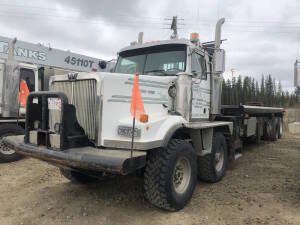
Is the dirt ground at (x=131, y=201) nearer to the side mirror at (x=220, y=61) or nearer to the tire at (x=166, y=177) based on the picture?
the tire at (x=166, y=177)

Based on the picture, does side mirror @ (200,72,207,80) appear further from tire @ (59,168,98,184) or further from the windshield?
tire @ (59,168,98,184)

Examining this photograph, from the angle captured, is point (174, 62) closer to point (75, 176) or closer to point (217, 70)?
point (217, 70)

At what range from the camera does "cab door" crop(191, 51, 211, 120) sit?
196 inches

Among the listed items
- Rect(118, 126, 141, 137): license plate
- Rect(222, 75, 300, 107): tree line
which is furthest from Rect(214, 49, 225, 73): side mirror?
Rect(222, 75, 300, 107): tree line

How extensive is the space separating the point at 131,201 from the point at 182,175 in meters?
0.94

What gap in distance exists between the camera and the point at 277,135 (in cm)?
1253

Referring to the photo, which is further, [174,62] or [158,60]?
[158,60]

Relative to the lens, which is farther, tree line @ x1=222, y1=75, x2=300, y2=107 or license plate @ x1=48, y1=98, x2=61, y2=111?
tree line @ x1=222, y1=75, x2=300, y2=107

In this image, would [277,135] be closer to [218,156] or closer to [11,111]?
[218,156]

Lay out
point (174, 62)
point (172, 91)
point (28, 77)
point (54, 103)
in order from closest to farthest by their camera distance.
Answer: point (54, 103) → point (172, 91) → point (174, 62) → point (28, 77)

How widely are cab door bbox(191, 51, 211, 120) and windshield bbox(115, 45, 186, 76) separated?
0.29 metres

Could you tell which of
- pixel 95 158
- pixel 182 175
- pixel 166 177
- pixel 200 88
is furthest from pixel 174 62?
pixel 95 158

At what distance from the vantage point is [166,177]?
361 cm

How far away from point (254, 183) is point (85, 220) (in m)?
3.50
